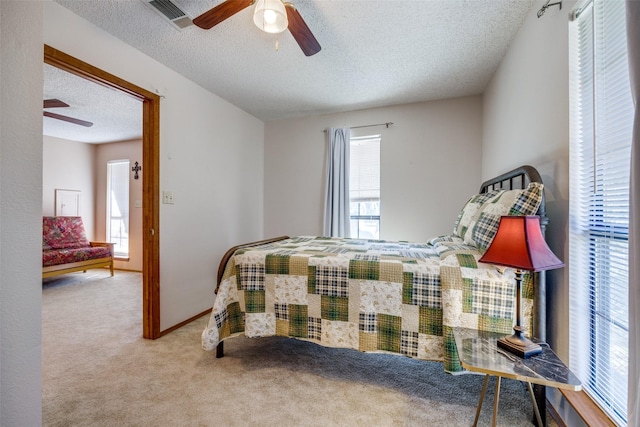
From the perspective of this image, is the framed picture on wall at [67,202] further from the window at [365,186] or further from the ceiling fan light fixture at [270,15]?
the ceiling fan light fixture at [270,15]

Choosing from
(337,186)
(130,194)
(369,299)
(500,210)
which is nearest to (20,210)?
(369,299)

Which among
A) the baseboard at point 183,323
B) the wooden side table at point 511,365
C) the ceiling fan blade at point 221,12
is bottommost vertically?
the baseboard at point 183,323

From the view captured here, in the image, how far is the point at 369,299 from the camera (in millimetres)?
1661

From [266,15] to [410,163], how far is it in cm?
247

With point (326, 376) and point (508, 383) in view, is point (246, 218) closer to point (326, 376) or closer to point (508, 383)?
point (326, 376)

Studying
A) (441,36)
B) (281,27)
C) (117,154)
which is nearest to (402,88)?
(441,36)

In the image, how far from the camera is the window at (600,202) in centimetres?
106

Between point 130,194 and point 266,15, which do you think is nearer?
point 266,15

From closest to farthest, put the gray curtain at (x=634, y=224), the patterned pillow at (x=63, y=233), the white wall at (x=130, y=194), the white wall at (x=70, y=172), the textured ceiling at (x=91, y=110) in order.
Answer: the gray curtain at (x=634, y=224) → the textured ceiling at (x=91, y=110) → the patterned pillow at (x=63, y=233) → the white wall at (x=70, y=172) → the white wall at (x=130, y=194)

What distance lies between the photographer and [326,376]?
5.96ft

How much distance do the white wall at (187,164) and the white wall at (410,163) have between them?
2.70 feet

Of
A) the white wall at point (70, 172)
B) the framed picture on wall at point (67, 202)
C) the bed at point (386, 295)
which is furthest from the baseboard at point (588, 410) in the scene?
the framed picture on wall at point (67, 202)

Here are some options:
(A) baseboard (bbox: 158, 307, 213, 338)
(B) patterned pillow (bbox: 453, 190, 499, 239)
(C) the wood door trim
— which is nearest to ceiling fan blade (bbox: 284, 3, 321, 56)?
(C) the wood door trim

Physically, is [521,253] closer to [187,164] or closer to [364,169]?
[364,169]
